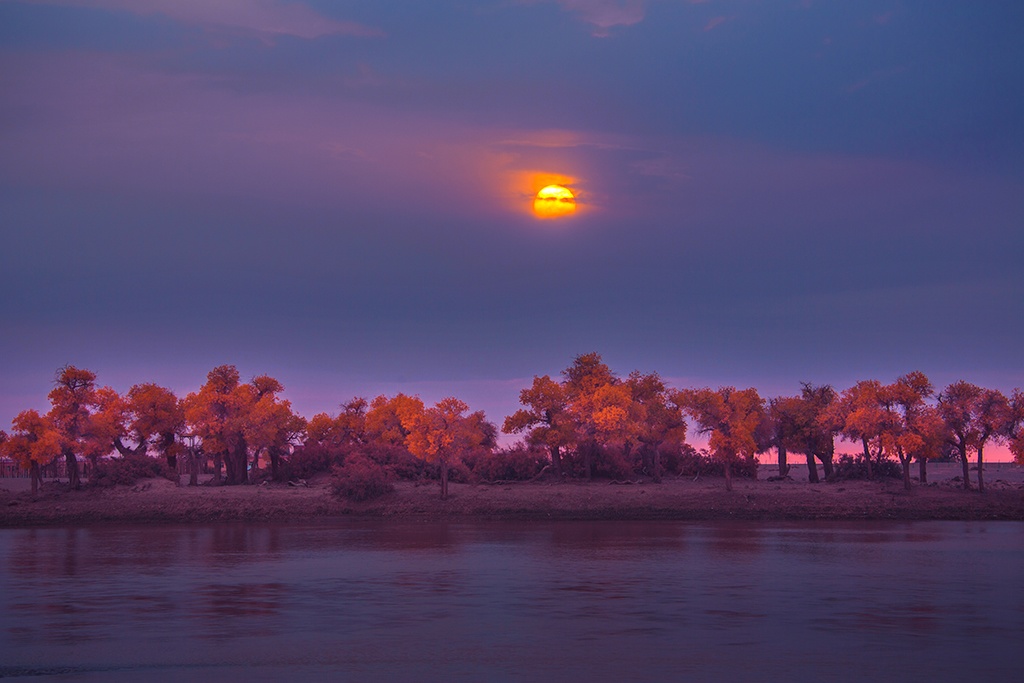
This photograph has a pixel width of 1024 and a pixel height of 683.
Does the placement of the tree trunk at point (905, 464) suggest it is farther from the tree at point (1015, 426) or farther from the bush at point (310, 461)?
the bush at point (310, 461)

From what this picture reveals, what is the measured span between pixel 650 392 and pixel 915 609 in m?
51.8

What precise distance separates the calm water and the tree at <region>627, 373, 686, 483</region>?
2339 centimetres

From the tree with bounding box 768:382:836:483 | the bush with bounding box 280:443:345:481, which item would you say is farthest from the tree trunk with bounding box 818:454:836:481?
the bush with bounding box 280:443:345:481

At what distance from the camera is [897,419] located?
2864 inches

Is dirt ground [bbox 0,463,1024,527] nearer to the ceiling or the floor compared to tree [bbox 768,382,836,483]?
nearer to the floor

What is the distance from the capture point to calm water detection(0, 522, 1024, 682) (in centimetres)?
2402

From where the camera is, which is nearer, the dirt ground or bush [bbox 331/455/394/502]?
the dirt ground

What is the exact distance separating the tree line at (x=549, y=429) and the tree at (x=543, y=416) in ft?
0.34

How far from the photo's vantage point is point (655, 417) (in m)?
80.6

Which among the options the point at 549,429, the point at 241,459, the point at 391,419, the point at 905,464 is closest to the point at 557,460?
the point at 549,429

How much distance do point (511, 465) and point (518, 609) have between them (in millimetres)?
50593

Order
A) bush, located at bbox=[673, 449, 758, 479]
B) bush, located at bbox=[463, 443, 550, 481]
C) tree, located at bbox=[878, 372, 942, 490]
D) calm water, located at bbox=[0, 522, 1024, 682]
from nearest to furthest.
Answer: calm water, located at bbox=[0, 522, 1024, 682] < tree, located at bbox=[878, 372, 942, 490] < bush, located at bbox=[463, 443, 550, 481] < bush, located at bbox=[673, 449, 758, 479]

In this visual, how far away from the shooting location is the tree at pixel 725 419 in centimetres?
7306

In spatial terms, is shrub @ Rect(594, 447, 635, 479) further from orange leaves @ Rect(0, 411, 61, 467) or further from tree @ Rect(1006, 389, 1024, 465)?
orange leaves @ Rect(0, 411, 61, 467)
